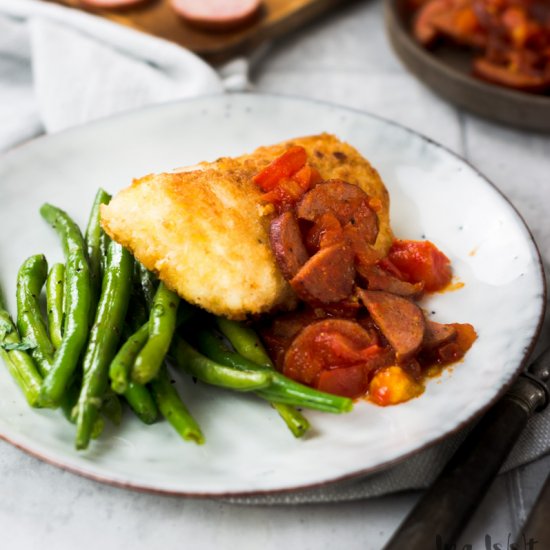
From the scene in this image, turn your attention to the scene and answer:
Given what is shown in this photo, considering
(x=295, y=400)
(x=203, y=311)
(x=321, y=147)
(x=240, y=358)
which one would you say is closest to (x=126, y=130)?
(x=321, y=147)

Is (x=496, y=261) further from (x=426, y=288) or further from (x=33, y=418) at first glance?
(x=33, y=418)

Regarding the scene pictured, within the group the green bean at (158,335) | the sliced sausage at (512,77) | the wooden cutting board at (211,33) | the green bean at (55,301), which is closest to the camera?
the green bean at (158,335)

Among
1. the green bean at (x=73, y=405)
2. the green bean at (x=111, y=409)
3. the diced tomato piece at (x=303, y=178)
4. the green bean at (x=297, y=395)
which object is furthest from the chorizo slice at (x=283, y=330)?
the green bean at (x=73, y=405)

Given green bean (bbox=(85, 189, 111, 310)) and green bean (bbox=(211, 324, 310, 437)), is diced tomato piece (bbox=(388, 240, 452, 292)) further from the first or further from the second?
green bean (bbox=(85, 189, 111, 310))

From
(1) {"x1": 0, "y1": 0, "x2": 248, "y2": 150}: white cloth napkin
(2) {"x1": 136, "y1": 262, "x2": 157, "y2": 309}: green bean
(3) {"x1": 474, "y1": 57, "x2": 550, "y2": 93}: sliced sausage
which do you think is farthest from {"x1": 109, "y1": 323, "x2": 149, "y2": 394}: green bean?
(3) {"x1": 474, "y1": 57, "x2": 550, "y2": 93}: sliced sausage

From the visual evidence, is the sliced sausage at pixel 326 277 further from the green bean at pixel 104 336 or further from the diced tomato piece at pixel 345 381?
the green bean at pixel 104 336
